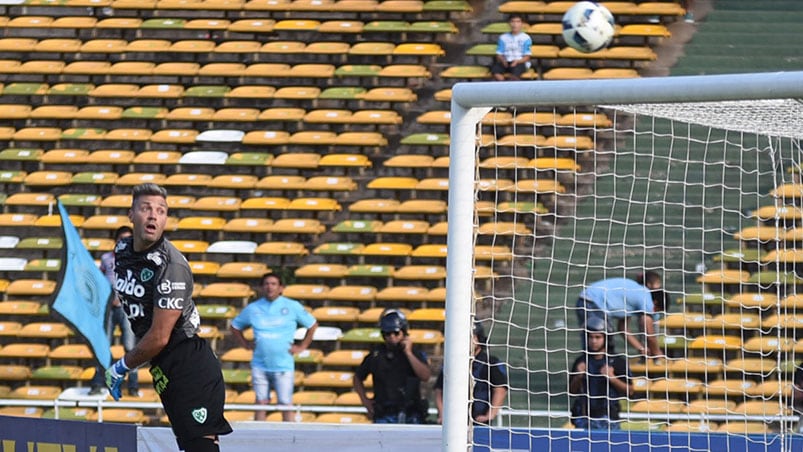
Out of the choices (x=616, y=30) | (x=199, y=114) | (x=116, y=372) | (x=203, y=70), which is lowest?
(x=116, y=372)

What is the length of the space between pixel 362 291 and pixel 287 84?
3238 millimetres

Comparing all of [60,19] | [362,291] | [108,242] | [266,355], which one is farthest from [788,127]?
[60,19]

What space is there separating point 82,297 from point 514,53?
213 inches

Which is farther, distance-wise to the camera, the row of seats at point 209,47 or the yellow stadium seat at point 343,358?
the row of seats at point 209,47

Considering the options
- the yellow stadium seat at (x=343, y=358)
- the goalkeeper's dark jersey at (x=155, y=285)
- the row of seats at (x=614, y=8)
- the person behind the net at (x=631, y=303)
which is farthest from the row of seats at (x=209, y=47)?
the goalkeeper's dark jersey at (x=155, y=285)

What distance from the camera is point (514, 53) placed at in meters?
12.7

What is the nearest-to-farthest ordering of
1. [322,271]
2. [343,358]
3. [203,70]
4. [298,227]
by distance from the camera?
[343,358] → [322,271] → [298,227] → [203,70]

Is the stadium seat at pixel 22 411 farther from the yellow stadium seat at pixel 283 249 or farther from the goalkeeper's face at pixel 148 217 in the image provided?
the goalkeeper's face at pixel 148 217

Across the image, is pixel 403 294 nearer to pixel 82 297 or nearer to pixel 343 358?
pixel 343 358

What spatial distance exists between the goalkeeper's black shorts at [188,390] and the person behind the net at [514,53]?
786 cm

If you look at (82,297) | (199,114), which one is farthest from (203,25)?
(82,297)

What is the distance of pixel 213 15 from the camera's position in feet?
49.5

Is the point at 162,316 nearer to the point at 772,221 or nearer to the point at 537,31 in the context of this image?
the point at 772,221

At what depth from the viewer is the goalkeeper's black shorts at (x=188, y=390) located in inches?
202
